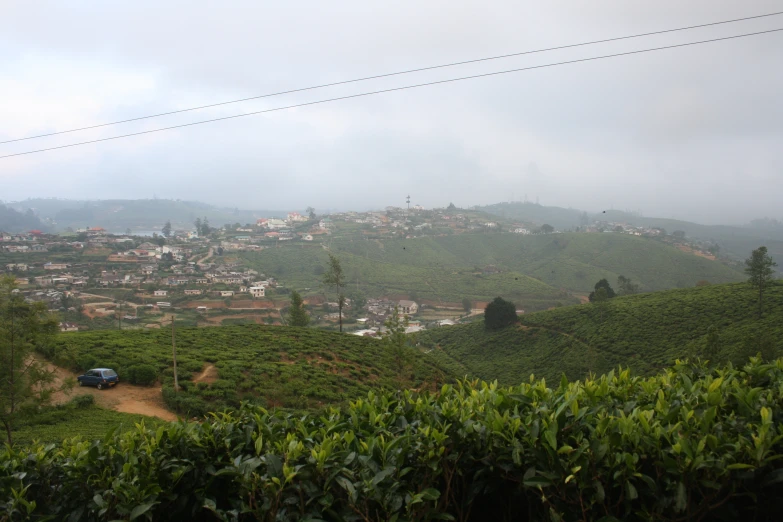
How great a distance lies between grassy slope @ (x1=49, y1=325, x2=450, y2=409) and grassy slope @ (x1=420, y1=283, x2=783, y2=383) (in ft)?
26.9

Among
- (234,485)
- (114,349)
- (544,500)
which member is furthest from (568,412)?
(114,349)

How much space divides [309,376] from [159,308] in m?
31.6

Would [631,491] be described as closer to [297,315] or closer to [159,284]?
[297,315]

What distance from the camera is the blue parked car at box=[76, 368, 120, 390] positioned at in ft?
44.2

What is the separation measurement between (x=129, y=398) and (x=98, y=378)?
128 centimetres

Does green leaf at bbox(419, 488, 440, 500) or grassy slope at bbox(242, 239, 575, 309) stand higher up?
green leaf at bbox(419, 488, 440, 500)

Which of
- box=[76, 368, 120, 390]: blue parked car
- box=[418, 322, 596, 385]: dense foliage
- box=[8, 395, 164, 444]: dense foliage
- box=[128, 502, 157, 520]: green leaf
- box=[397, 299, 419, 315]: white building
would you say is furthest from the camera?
box=[397, 299, 419, 315]: white building

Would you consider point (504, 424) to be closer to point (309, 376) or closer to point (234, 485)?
point (234, 485)

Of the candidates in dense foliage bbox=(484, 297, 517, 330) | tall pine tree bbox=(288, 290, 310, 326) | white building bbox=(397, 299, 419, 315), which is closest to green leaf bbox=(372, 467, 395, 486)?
tall pine tree bbox=(288, 290, 310, 326)

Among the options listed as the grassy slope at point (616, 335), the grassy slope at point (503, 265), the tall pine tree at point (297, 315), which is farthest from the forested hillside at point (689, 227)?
the tall pine tree at point (297, 315)

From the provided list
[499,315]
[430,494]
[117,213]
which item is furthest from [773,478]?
[117,213]

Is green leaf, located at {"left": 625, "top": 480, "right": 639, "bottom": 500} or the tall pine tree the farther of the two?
the tall pine tree

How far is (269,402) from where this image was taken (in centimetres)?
1340

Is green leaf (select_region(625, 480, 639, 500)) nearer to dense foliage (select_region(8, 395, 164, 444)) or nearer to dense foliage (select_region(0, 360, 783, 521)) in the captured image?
dense foliage (select_region(0, 360, 783, 521))
